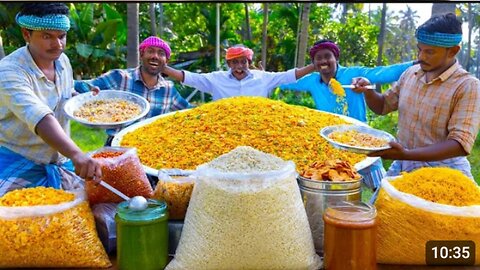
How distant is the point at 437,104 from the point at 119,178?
126cm

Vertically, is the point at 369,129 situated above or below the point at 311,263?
above

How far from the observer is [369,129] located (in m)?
2.00

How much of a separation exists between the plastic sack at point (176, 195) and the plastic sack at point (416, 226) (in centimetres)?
53

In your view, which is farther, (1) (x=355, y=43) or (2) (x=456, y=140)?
(1) (x=355, y=43)

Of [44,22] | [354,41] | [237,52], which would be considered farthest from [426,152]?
[354,41]

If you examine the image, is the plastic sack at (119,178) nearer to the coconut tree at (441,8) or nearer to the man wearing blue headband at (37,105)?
the man wearing blue headband at (37,105)

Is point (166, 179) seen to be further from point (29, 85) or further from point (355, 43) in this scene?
point (355, 43)

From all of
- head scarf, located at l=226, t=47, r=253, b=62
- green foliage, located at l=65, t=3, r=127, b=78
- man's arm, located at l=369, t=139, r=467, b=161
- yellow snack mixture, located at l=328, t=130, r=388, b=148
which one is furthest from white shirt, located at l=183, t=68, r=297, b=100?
green foliage, located at l=65, t=3, r=127, b=78

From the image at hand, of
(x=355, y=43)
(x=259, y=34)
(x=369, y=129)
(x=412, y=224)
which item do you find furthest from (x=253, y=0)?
(x=259, y=34)

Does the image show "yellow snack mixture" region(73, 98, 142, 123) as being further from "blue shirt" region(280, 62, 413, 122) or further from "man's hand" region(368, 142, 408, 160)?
"blue shirt" region(280, 62, 413, 122)

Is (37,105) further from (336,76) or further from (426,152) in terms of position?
(336,76)

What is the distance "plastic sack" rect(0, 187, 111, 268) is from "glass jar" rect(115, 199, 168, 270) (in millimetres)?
99

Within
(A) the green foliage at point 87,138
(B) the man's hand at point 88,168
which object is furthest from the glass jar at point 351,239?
(A) the green foliage at point 87,138

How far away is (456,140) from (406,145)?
0.35m
